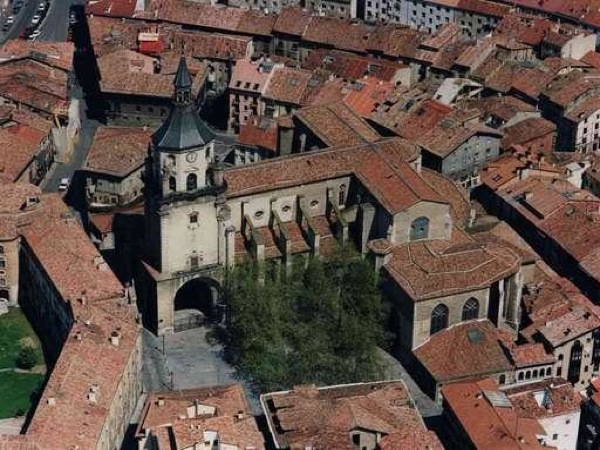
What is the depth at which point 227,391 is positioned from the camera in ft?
445

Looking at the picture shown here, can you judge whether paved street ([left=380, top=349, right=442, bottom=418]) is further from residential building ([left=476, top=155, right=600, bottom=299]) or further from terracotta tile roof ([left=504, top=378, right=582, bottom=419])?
residential building ([left=476, top=155, right=600, bottom=299])

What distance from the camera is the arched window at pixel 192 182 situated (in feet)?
504

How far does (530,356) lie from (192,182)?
1677 inches

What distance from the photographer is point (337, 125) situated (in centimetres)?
17562

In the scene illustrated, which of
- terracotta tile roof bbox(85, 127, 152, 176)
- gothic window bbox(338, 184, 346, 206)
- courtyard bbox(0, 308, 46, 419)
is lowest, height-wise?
courtyard bbox(0, 308, 46, 419)

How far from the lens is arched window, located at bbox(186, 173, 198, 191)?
154 meters

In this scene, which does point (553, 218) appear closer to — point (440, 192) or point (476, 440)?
point (440, 192)

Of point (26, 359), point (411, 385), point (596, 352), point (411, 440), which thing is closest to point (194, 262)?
point (26, 359)

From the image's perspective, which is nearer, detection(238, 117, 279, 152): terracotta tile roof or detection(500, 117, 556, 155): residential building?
detection(238, 117, 279, 152): terracotta tile roof

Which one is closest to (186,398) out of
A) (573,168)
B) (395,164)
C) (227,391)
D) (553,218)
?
(227,391)

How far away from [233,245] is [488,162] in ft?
159

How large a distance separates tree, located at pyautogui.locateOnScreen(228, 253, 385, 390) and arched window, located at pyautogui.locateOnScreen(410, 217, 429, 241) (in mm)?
6954

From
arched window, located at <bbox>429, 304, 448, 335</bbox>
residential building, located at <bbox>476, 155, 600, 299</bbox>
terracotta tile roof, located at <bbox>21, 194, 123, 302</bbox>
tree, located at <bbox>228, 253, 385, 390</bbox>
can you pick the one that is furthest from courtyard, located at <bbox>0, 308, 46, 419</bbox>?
residential building, located at <bbox>476, 155, 600, 299</bbox>

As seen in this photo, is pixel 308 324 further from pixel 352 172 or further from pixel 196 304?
pixel 352 172
